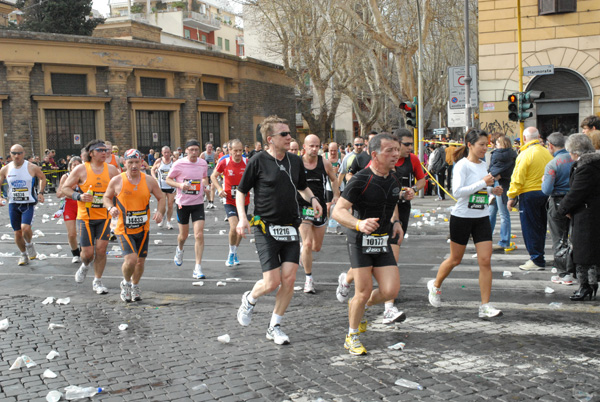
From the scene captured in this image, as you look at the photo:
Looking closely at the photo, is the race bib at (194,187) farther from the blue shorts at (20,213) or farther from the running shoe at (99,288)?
the blue shorts at (20,213)

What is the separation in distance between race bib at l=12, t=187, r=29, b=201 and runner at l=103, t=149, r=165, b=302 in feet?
12.6

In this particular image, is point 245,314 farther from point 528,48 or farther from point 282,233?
point 528,48

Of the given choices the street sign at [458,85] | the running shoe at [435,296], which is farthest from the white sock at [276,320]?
the street sign at [458,85]

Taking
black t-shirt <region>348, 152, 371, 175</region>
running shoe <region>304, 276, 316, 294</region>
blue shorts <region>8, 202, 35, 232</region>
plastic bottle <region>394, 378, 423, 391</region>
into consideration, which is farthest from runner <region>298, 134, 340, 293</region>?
blue shorts <region>8, 202, 35, 232</region>

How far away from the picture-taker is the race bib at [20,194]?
1099cm

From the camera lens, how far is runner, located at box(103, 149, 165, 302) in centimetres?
782

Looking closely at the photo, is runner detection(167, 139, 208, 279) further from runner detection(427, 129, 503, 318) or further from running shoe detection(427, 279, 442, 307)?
runner detection(427, 129, 503, 318)

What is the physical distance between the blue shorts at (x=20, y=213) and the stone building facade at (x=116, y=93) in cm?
2354

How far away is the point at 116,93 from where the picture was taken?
35.6 metres

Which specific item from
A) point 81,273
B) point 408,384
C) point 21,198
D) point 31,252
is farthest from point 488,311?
point 31,252

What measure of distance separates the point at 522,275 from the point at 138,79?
104ft

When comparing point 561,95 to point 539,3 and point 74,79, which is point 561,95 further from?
point 74,79

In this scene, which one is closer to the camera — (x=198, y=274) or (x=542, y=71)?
(x=198, y=274)

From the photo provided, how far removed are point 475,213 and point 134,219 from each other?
4113 millimetres
